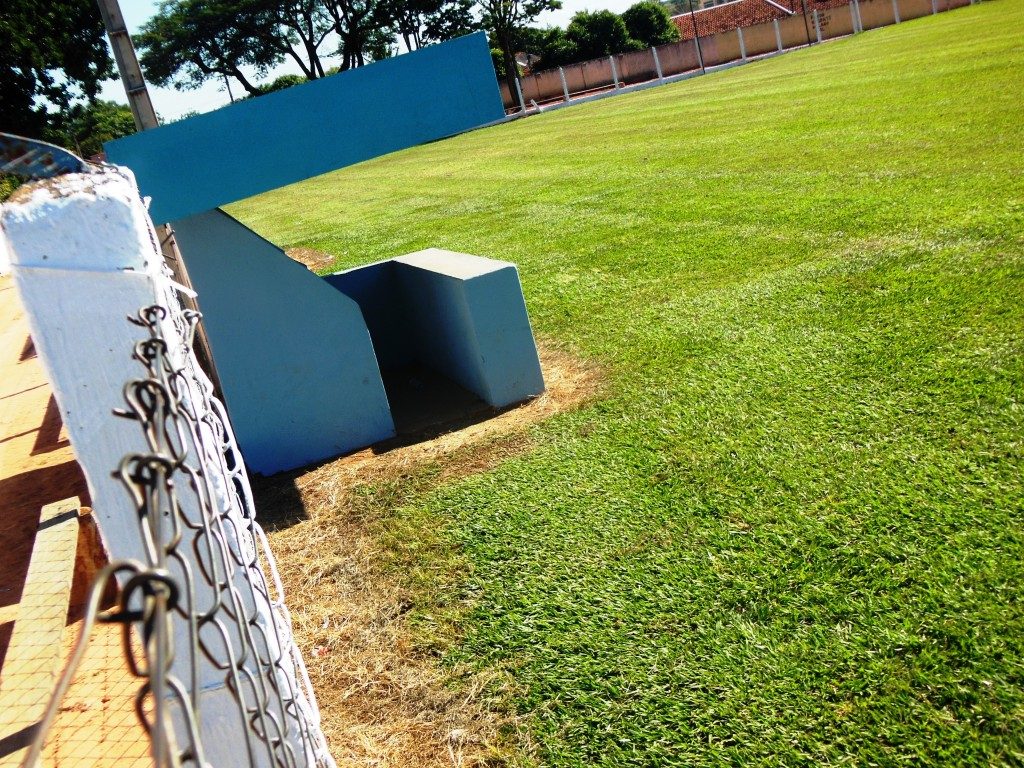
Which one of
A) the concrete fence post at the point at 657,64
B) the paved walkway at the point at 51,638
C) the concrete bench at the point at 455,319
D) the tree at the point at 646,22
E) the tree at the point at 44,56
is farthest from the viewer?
the tree at the point at 646,22

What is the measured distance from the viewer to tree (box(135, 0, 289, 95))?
2427 inches

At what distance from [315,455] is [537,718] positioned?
11.0 ft

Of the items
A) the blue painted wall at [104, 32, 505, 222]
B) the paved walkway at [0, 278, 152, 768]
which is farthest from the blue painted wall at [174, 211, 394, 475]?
the paved walkway at [0, 278, 152, 768]

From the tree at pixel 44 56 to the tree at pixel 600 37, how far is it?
28.2 metres

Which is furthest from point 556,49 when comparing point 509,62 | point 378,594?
point 378,594

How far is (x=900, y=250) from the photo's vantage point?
7.49 metres

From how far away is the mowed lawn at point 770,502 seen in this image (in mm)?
3182

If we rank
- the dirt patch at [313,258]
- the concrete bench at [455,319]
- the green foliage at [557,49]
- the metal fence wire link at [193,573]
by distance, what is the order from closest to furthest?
the metal fence wire link at [193,573] < the concrete bench at [455,319] < the dirt patch at [313,258] < the green foliage at [557,49]

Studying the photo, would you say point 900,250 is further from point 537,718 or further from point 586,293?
point 537,718

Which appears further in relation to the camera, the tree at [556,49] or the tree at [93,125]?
the tree at [556,49]

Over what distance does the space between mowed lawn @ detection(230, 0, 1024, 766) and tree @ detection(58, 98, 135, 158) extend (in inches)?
1525

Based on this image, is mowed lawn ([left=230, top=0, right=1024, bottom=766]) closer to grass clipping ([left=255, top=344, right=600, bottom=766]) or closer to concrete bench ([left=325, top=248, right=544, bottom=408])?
grass clipping ([left=255, top=344, right=600, bottom=766])

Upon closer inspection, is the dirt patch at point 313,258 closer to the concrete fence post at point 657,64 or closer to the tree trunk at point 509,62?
the concrete fence post at point 657,64

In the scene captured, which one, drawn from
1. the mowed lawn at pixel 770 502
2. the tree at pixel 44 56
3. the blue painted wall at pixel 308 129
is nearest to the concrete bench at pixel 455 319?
the mowed lawn at pixel 770 502
